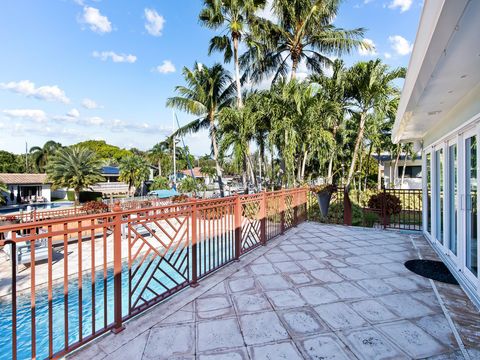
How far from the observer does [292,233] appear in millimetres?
6453

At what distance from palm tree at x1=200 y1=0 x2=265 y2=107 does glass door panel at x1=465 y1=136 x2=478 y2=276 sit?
28.0 feet

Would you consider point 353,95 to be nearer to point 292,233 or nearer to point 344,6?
point 344,6

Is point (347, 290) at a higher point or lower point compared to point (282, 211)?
lower

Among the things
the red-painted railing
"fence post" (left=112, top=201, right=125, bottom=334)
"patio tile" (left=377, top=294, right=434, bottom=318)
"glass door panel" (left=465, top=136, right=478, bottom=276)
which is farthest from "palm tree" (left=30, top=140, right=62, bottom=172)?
"glass door panel" (left=465, top=136, right=478, bottom=276)

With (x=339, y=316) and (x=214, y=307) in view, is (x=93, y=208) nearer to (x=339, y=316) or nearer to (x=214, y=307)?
(x=214, y=307)

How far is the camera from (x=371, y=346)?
217 centimetres

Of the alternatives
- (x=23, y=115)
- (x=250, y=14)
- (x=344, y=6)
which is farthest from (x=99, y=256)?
(x=23, y=115)

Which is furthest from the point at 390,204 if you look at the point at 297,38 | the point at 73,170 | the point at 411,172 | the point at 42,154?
the point at 42,154

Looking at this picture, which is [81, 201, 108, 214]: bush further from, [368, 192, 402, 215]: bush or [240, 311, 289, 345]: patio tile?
[368, 192, 402, 215]: bush

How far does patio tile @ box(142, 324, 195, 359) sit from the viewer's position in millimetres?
2082

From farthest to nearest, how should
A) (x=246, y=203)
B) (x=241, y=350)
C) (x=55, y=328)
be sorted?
(x=246, y=203) → (x=55, y=328) → (x=241, y=350)

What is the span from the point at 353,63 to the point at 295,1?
3.49 metres

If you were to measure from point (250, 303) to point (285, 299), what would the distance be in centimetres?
44

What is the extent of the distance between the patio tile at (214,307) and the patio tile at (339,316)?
1.01 m
